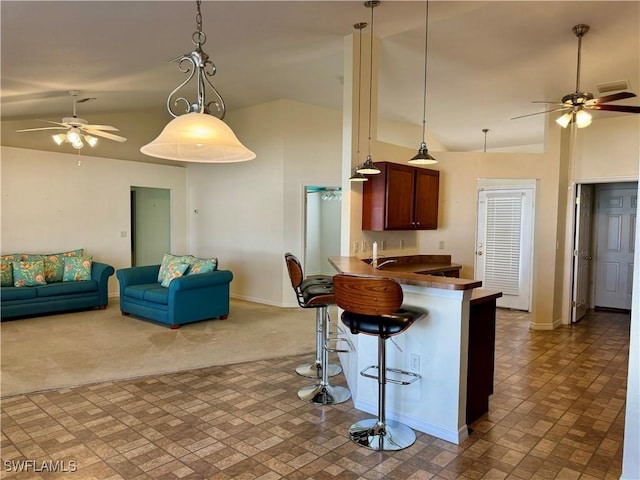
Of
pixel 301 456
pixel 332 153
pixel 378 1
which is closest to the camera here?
pixel 301 456

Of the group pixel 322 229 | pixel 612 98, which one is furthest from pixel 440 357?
pixel 322 229

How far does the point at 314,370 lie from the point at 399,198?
2.06m

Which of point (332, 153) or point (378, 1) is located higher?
point (378, 1)

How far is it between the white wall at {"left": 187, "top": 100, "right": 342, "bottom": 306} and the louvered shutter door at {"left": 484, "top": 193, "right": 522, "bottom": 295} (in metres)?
2.65

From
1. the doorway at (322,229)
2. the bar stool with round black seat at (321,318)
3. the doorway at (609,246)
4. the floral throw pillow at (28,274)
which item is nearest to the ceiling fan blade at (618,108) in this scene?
the bar stool with round black seat at (321,318)

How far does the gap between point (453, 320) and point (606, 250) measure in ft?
18.5

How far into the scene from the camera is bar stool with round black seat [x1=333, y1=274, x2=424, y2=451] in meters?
2.32

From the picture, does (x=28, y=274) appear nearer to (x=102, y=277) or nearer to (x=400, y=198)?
(x=102, y=277)

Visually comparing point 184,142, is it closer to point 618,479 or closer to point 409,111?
point 618,479

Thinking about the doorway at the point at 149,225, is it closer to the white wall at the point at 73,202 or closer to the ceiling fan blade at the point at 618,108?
the white wall at the point at 73,202

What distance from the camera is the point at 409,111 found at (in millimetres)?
6273

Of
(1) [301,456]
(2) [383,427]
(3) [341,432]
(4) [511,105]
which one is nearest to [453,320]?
(2) [383,427]

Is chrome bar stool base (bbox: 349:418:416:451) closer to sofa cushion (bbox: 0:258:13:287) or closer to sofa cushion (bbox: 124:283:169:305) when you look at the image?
sofa cushion (bbox: 124:283:169:305)
